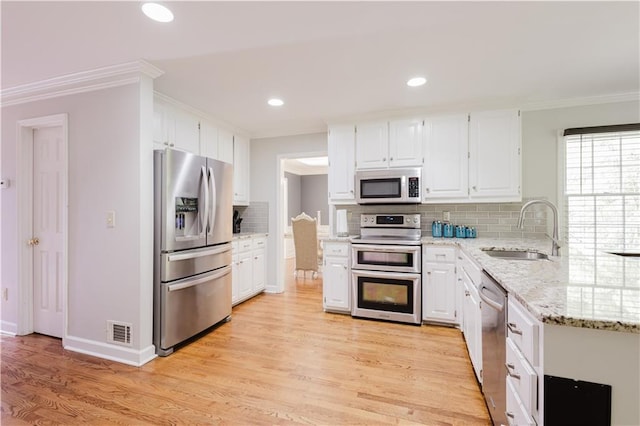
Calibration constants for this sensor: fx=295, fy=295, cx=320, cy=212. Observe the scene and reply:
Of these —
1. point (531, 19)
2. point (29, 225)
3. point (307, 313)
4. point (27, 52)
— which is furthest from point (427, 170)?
point (29, 225)

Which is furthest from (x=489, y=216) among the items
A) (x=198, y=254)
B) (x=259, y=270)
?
(x=198, y=254)

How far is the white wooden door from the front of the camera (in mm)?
2865

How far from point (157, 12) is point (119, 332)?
2405mm

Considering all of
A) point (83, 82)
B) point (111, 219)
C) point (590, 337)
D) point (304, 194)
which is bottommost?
point (590, 337)

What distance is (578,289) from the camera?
3.80 ft

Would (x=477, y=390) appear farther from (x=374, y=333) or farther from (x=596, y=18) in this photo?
(x=596, y=18)

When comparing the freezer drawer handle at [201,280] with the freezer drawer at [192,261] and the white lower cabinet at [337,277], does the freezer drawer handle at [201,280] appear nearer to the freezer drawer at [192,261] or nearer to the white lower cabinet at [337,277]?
the freezer drawer at [192,261]

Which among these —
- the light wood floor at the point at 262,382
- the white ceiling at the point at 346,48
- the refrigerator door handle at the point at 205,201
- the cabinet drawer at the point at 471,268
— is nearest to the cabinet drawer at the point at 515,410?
the light wood floor at the point at 262,382

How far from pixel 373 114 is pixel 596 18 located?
6.78 ft

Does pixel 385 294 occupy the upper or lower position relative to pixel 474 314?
lower

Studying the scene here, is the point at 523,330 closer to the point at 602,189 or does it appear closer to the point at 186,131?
the point at 602,189

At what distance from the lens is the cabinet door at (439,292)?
308cm

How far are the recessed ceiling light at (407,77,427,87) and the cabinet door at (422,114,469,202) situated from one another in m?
0.75

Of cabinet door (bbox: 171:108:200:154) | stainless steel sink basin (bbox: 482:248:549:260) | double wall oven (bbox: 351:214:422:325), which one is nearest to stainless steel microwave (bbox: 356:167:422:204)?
double wall oven (bbox: 351:214:422:325)
